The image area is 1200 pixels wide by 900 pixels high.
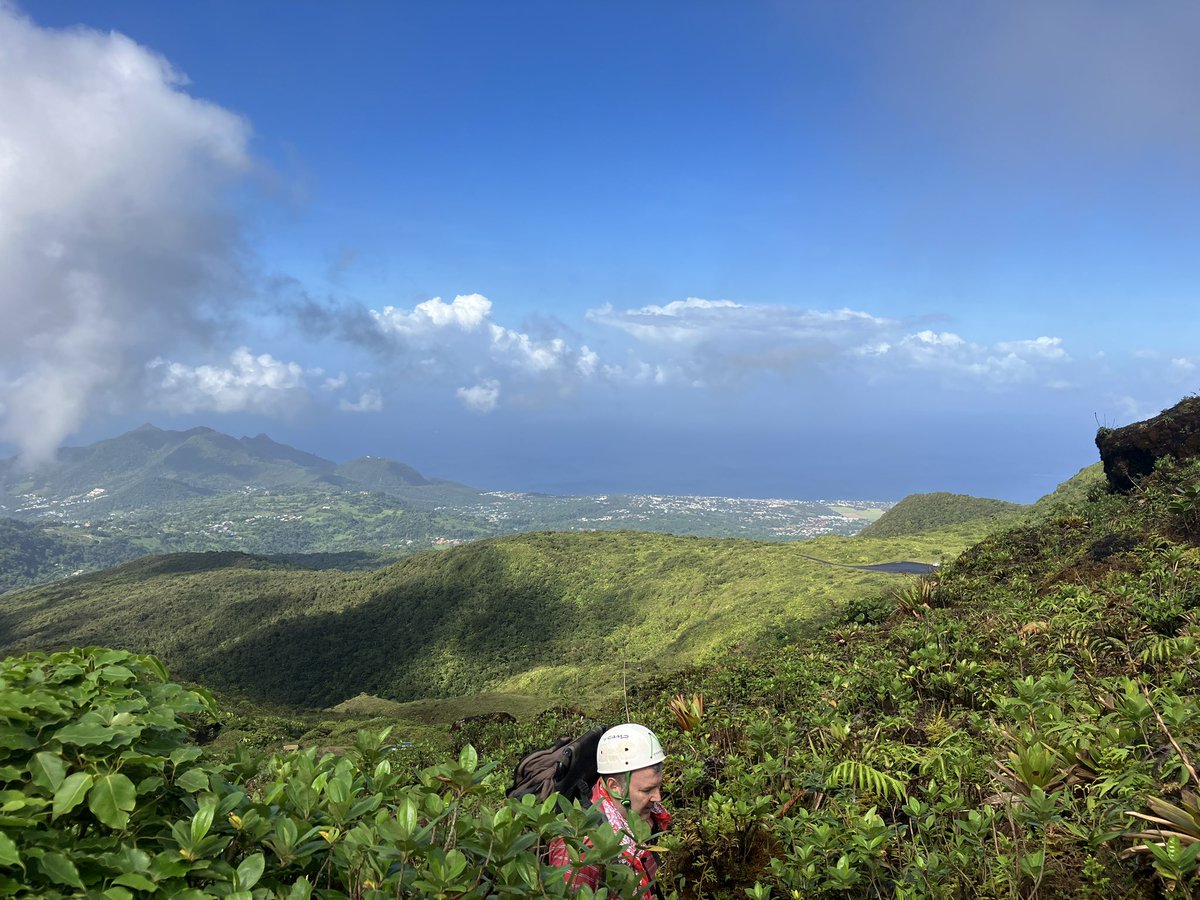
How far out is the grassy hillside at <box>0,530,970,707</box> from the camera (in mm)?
51906

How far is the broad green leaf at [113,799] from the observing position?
6.33 feet

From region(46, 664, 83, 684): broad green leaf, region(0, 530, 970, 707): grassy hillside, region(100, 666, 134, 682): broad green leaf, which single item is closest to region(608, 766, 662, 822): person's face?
region(100, 666, 134, 682): broad green leaf

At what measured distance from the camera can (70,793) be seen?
1898mm

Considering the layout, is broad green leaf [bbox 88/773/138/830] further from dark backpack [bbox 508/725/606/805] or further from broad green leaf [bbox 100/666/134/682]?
dark backpack [bbox 508/725/606/805]

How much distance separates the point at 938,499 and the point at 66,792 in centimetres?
11298

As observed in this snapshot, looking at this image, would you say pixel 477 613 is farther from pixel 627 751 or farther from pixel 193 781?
pixel 193 781

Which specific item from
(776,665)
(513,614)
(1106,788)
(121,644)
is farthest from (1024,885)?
(121,644)

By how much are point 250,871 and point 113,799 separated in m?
0.47

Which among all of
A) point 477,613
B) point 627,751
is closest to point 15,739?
point 627,751

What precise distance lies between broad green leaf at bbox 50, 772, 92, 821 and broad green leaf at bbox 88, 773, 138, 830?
0.03 meters

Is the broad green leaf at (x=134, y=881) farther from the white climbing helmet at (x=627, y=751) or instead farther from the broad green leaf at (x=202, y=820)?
the white climbing helmet at (x=627, y=751)

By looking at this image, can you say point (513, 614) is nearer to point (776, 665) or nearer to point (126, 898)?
point (776, 665)

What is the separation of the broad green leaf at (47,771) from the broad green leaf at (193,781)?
339 mm

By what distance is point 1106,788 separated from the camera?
13.0 feet
